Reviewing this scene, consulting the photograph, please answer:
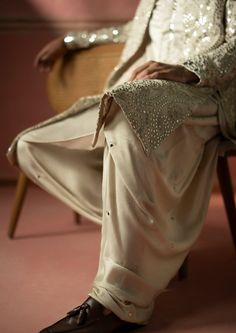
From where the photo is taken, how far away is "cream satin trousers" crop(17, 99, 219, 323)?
111 cm

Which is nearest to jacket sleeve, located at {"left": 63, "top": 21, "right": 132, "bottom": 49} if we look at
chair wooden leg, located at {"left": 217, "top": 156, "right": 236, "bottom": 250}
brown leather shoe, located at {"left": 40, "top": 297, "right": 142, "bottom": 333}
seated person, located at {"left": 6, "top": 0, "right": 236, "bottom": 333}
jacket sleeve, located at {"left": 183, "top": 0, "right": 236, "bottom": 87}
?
seated person, located at {"left": 6, "top": 0, "right": 236, "bottom": 333}

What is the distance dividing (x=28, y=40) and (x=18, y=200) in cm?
91

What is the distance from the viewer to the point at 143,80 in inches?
46.2

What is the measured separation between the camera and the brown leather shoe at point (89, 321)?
110cm

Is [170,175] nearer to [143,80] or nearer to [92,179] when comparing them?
[143,80]

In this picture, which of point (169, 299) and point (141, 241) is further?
point (169, 299)

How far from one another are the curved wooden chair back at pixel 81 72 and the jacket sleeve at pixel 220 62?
1.62ft

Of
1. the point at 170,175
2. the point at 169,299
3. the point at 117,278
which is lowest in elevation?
the point at 169,299

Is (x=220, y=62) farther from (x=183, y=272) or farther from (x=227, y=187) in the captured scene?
(x=183, y=272)

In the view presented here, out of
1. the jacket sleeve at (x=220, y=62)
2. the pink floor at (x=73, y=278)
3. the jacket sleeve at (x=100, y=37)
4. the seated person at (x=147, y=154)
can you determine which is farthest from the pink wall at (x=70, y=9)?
the jacket sleeve at (x=220, y=62)

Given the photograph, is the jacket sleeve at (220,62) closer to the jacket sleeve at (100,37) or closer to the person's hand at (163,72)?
the person's hand at (163,72)

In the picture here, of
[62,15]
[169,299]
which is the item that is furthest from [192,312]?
[62,15]

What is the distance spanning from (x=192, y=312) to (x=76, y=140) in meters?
0.50

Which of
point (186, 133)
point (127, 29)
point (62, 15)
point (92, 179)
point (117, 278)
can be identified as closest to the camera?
point (117, 278)
